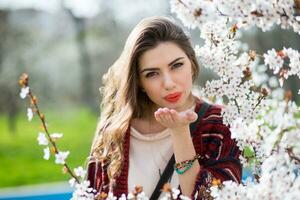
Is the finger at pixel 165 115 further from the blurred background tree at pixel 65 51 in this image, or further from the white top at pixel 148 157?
the blurred background tree at pixel 65 51

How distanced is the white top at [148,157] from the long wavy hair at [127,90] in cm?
6

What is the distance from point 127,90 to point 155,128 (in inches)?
7.0

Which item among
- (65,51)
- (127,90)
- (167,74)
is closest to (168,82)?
(167,74)

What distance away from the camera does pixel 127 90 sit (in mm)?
2275

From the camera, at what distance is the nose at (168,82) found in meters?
2.00

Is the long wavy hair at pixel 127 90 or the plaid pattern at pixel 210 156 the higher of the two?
the long wavy hair at pixel 127 90

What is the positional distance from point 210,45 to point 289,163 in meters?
0.76

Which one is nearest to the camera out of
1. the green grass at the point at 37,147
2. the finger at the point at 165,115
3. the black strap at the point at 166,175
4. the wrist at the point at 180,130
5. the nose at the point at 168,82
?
the finger at the point at 165,115

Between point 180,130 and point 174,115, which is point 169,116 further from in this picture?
point 180,130

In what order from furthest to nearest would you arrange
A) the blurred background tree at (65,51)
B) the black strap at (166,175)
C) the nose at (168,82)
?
the blurred background tree at (65,51)
the black strap at (166,175)
the nose at (168,82)

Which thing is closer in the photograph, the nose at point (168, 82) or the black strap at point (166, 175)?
the nose at point (168, 82)

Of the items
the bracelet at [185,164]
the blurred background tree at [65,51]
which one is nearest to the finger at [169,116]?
the bracelet at [185,164]

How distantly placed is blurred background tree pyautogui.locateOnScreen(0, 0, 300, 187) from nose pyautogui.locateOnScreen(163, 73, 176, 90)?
9.67m

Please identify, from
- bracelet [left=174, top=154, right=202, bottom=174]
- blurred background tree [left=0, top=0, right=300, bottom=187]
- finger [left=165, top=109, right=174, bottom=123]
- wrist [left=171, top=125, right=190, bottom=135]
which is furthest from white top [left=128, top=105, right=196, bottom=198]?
blurred background tree [left=0, top=0, right=300, bottom=187]
